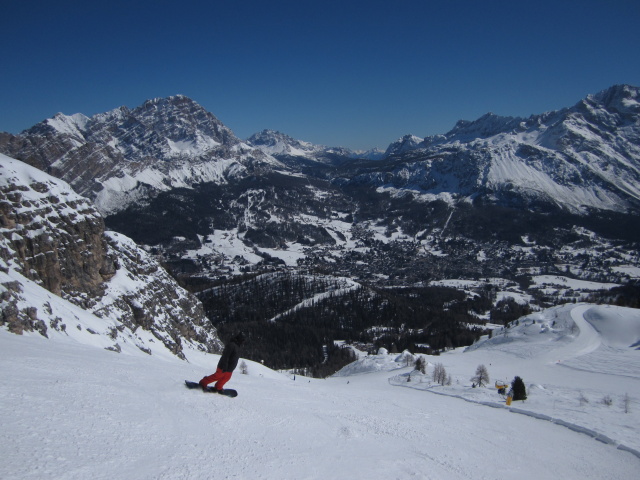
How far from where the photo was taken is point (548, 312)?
9475cm

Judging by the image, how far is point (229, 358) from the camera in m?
13.2

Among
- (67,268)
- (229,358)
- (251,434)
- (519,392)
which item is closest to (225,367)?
(229,358)

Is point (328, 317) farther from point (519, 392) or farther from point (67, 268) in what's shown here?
point (519, 392)

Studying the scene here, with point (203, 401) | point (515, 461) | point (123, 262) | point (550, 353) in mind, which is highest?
point (123, 262)

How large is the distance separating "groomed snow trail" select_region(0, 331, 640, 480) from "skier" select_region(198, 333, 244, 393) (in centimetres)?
59

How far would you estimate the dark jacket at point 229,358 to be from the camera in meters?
13.2

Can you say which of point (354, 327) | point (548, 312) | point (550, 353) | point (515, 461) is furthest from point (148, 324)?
point (354, 327)

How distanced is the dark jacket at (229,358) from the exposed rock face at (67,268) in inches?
825

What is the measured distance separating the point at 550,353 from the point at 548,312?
3306 cm

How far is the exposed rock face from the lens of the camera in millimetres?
32219

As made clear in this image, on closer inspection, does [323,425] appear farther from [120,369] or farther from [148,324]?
[148,324]

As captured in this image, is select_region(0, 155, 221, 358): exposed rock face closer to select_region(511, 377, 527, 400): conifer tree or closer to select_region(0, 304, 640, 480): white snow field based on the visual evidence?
select_region(0, 304, 640, 480): white snow field

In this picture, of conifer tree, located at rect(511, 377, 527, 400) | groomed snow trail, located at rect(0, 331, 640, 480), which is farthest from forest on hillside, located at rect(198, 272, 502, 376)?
groomed snow trail, located at rect(0, 331, 640, 480)

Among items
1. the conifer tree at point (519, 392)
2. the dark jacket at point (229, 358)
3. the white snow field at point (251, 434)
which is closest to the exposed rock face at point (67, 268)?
the white snow field at point (251, 434)
